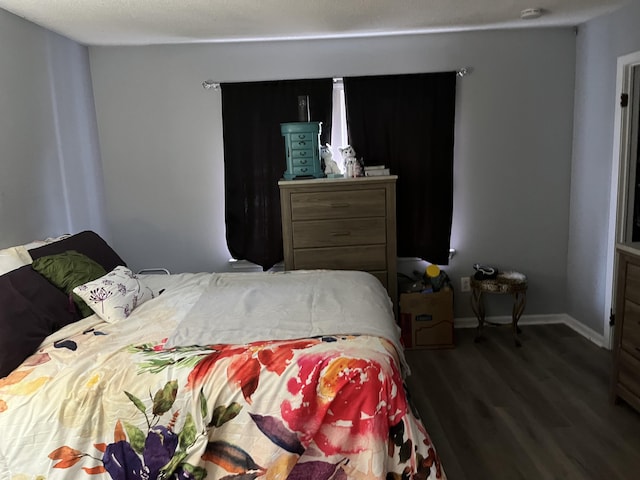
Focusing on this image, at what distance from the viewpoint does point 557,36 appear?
368 centimetres

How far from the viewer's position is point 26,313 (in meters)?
2.08

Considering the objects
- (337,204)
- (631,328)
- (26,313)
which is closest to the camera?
(26,313)

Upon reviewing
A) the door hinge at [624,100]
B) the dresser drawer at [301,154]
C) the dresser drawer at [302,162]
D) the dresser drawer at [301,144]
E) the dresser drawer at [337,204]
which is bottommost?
the dresser drawer at [337,204]

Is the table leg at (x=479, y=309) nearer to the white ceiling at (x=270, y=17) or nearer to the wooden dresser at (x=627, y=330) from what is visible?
the wooden dresser at (x=627, y=330)

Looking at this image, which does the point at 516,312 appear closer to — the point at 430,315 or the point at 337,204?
the point at 430,315

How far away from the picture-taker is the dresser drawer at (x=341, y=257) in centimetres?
343

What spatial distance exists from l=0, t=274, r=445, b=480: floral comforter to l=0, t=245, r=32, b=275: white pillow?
66 cm

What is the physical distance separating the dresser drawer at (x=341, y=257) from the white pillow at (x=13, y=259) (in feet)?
5.21

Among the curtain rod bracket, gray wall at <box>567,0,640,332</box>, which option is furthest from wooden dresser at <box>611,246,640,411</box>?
the curtain rod bracket

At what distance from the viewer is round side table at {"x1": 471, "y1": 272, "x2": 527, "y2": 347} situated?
357 centimetres

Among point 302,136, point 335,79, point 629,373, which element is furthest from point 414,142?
point 629,373

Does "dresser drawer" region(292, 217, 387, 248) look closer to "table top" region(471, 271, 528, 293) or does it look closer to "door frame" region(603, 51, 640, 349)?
"table top" region(471, 271, 528, 293)

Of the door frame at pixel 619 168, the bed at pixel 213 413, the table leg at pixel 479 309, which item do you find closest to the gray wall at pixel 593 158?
the door frame at pixel 619 168

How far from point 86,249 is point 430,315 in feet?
7.41
